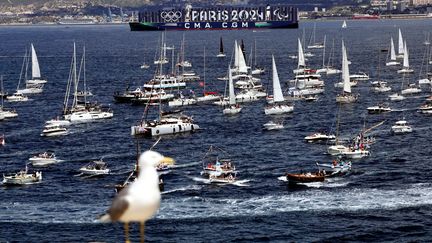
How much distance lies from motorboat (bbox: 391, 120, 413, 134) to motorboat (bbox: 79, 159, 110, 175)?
1485 inches

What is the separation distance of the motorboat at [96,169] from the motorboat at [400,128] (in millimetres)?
37710

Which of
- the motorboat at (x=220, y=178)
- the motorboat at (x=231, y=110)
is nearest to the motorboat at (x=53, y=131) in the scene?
the motorboat at (x=231, y=110)

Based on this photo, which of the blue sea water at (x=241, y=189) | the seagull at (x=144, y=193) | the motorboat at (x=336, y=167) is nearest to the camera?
the seagull at (x=144, y=193)

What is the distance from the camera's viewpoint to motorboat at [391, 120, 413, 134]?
368 ft

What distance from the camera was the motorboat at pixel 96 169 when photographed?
8925cm

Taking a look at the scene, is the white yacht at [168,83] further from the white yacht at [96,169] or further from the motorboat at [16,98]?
the white yacht at [96,169]

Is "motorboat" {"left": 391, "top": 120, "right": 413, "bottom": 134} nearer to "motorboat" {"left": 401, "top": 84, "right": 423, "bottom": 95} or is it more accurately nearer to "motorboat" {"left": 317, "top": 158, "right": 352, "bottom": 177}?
"motorboat" {"left": 317, "top": 158, "right": 352, "bottom": 177}

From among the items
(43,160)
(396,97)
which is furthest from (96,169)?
(396,97)

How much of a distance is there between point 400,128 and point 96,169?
132 ft

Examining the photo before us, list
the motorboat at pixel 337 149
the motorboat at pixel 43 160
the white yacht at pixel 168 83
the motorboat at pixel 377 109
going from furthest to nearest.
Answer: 1. the white yacht at pixel 168 83
2. the motorboat at pixel 377 109
3. the motorboat at pixel 337 149
4. the motorboat at pixel 43 160

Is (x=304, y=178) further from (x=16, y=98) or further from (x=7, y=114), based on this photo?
(x=16, y=98)

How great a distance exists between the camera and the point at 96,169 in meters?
90.2

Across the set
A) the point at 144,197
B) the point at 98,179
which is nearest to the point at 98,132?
the point at 98,179

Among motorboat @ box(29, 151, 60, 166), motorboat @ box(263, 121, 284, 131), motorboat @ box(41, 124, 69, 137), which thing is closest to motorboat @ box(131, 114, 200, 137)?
motorboat @ box(263, 121, 284, 131)
